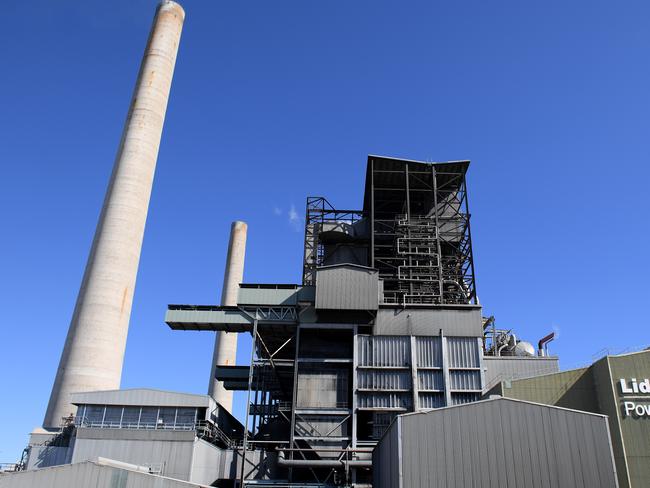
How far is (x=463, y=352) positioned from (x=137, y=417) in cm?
2180

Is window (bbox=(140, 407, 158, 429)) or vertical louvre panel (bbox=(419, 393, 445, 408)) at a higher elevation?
vertical louvre panel (bbox=(419, 393, 445, 408))

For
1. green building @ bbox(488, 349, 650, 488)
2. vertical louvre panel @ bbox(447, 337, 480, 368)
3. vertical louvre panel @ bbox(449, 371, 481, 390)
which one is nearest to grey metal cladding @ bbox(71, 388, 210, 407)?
vertical louvre panel @ bbox(449, 371, 481, 390)

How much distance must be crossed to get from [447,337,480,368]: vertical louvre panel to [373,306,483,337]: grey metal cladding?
43 centimetres

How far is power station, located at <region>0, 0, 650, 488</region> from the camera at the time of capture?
1912cm

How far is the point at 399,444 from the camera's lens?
19.3 m

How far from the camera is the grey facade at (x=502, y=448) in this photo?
18.4 metres

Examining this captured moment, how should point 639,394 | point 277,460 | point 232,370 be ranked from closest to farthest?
1. point 639,394
2. point 277,460
3. point 232,370

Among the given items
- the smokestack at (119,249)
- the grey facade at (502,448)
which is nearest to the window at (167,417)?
the smokestack at (119,249)

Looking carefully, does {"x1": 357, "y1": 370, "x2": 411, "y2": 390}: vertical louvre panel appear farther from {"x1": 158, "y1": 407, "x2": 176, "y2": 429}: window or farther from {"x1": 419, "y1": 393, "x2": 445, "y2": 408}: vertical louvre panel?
{"x1": 158, "y1": 407, "x2": 176, "y2": 429}: window

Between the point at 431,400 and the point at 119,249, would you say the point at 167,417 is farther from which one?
the point at 431,400

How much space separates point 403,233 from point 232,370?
2200 cm

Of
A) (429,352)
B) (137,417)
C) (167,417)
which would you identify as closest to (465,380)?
(429,352)

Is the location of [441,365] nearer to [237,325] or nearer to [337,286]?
[337,286]

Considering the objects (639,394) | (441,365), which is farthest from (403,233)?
(639,394)
